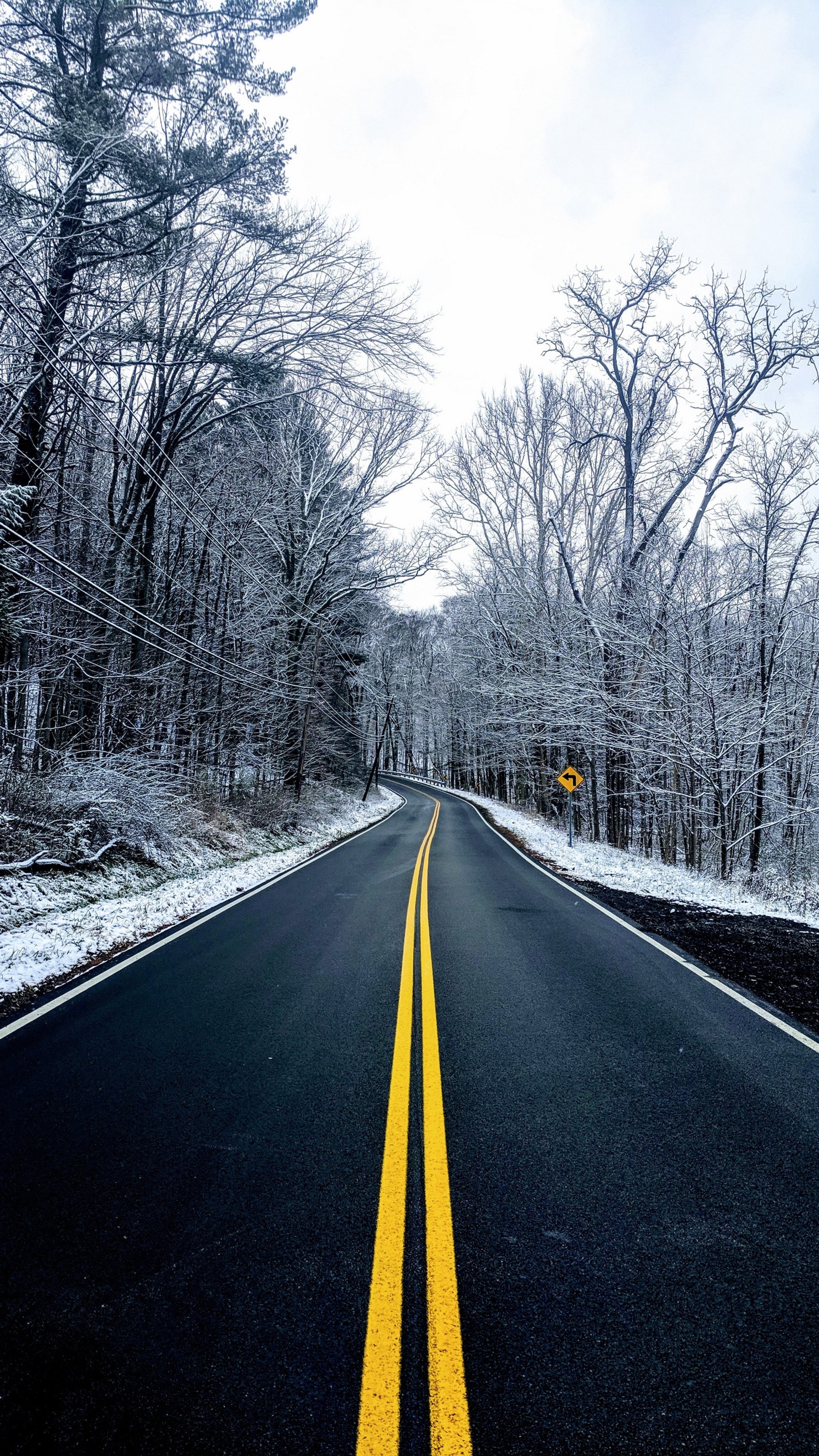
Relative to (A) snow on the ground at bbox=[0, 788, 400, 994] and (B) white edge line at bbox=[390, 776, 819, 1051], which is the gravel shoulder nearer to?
(B) white edge line at bbox=[390, 776, 819, 1051]

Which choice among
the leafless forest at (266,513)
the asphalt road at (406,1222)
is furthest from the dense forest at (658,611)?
the asphalt road at (406,1222)

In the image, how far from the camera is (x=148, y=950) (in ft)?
21.6

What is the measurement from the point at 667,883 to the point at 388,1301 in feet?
35.1

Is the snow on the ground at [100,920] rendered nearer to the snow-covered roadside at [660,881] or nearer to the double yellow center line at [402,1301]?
the double yellow center line at [402,1301]

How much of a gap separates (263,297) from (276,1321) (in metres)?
14.4

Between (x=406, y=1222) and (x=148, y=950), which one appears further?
(x=148, y=950)

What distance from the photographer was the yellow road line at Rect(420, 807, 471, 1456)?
1708 mm

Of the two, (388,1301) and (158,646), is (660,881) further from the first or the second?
(388,1301)

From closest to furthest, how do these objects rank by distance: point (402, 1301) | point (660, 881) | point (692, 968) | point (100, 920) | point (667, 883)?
point (402, 1301) < point (692, 968) < point (100, 920) < point (667, 883) < point (660, 881)

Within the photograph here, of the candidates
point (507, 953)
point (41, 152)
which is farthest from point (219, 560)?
point (507, 953)

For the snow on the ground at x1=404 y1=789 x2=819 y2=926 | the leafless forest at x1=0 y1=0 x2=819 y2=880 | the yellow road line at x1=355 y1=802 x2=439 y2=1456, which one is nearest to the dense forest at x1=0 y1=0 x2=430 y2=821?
the leafless forest at x1=0 y1=0 x2=819 y2=880

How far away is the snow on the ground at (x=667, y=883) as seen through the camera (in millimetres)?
9984

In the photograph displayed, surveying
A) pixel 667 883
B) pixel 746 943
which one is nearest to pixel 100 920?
pixel 746 943

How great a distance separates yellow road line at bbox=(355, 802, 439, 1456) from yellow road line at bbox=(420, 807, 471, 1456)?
0.33ft
